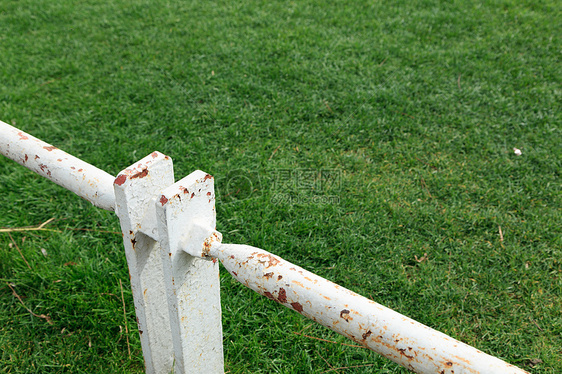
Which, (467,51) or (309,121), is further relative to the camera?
(467,51)

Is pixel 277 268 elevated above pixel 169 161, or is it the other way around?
pixel 169 161

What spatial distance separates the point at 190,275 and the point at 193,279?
21 mm

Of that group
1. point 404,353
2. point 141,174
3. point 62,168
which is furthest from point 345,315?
point 62,168

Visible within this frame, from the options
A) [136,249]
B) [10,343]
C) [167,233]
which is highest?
[167,233]

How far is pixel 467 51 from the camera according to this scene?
4344 mm

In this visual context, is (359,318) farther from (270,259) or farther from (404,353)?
(270,259)

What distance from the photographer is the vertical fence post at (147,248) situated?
1062 mm

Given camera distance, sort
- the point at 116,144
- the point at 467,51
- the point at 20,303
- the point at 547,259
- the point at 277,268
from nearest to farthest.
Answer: the point at 277,268 < the point at 20,303 < the point at 547,259 < the point at 116,144 < the point at 467,51

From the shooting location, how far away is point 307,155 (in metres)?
3.26

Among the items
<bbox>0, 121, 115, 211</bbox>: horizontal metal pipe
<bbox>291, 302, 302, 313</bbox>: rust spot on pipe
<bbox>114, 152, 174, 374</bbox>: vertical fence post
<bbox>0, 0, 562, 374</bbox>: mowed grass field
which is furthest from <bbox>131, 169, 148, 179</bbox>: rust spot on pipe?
<bbox>0, 0, 562, 374</bbox>: mowed grass field

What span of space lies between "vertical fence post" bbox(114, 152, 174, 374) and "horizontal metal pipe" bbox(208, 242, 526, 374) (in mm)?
201

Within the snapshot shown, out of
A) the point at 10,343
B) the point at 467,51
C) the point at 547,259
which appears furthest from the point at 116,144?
the point at 467,51

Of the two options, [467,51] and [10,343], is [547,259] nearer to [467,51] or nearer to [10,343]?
[467,51]

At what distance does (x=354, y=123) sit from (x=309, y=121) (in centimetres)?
35
